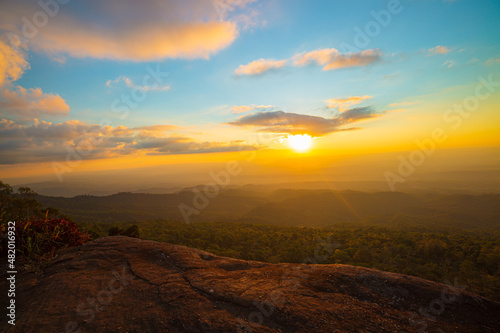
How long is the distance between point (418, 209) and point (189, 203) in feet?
434

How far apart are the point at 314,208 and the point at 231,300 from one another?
121657 mm

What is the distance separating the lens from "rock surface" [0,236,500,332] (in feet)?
14.3

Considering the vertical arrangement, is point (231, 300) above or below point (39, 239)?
below

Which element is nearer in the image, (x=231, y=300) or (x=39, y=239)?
(x=231, y=300)

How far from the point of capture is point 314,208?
119m

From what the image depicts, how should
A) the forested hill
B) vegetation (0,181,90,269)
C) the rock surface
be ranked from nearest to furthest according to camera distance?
1. the rock surface
2. vegetation (0,181,90,269)
3. the forested hill

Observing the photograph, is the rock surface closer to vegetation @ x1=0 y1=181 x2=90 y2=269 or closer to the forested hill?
vegetation @ x1=0 y1=181 x2=90 y2=269

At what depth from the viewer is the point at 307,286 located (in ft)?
19.5

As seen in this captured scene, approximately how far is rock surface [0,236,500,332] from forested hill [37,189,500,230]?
256ft

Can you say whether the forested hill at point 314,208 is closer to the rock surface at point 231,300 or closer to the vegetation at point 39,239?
the vegetation at point 39,239

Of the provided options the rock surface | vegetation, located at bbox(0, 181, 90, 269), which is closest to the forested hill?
vegetation, located at bbox(0, 181, 90, 269)

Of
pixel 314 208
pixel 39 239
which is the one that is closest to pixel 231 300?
pixel 39 239

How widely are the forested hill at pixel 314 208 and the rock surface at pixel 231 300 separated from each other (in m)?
78.1

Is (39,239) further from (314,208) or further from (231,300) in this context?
(314,208)
